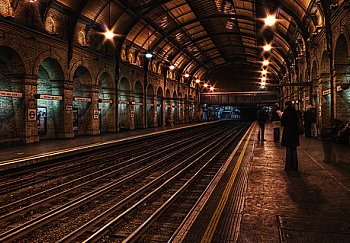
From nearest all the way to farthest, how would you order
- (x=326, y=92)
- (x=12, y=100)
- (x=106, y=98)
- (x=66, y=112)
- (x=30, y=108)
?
(x=12, y=100)
(x=30, y=108)
(x=326, y=92)
(x=66, y=112)
(x=106, y=98)

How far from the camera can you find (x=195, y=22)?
30.6 metres

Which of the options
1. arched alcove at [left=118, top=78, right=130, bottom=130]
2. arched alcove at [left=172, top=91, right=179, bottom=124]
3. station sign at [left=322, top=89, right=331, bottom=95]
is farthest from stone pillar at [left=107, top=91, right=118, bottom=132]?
arched alcove at [left=172, top=91, right=179, bottom=124]

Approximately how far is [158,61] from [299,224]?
3276 centimetres

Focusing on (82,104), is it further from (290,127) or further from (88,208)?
(290,127)

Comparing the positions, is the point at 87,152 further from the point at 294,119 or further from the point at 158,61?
the point at 158,61

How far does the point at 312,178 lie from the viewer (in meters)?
7.07

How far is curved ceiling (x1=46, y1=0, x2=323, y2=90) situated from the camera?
2030 cm

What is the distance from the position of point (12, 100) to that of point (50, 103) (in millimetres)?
3504

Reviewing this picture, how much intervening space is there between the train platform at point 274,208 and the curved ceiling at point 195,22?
12.5 m

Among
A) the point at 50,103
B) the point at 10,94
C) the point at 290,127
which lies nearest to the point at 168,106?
the point at 50,103

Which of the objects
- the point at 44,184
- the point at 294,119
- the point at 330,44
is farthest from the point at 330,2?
the point at 44,184

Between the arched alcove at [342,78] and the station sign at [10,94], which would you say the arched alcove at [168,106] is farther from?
the arched alcove at [342,78]

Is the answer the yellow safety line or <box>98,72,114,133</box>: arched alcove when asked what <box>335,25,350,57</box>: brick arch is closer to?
the yellow safety line

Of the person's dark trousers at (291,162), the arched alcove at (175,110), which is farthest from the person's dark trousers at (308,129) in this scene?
the arched alcove at (175,110)
